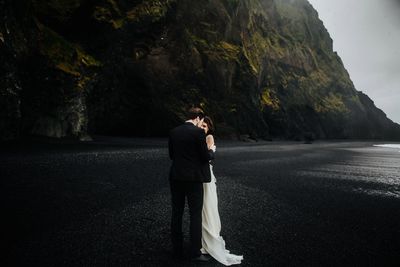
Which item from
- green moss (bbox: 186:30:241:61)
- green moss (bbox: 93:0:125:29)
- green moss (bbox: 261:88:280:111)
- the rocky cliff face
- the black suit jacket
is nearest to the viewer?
the black suit jacket

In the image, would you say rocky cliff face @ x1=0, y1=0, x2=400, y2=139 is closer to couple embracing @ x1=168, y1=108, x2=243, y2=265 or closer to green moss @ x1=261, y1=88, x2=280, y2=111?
green moss @ x1=261, y1=88, x2=280, y2=111

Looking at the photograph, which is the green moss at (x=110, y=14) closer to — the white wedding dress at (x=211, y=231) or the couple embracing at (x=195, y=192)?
the couple embracing at (x=195, y=192)

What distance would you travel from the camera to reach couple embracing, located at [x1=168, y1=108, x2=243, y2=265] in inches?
197

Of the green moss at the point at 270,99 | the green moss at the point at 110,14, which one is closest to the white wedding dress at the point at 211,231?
the green moss at the point at 110,14

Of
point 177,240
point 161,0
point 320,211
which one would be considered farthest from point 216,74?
point 177,240

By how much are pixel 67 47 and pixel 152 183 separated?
2055 centimetres

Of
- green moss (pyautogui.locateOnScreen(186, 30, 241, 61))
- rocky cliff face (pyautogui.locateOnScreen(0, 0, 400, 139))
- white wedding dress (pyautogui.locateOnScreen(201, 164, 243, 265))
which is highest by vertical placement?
green moss (pyautogui.locateOnScreen(186, 30, 241, 61))

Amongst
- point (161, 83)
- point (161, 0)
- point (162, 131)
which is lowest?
point (162, 131)

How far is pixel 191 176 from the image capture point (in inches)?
195

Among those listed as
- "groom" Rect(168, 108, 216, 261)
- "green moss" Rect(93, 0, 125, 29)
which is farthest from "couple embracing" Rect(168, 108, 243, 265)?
"green moss" Rect(93, 0, 125, 29)

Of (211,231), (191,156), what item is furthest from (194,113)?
(211,231)

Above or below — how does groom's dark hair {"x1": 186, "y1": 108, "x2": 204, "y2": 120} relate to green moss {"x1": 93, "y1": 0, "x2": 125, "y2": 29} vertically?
below

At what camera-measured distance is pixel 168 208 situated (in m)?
8.42

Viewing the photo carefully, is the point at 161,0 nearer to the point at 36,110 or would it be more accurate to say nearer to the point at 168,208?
the point at 36,110
